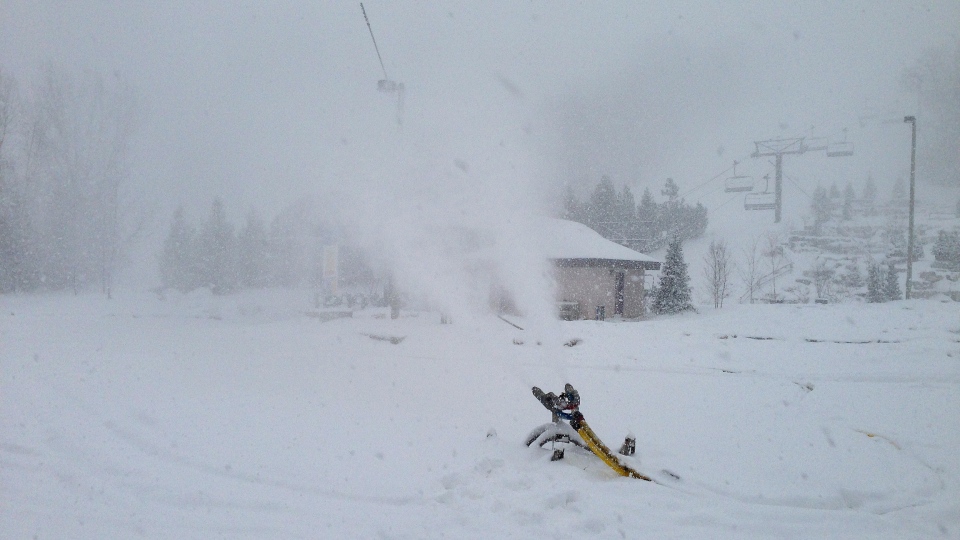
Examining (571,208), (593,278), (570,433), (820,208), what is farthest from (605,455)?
(820,208)

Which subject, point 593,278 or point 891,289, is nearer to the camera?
point 593,278

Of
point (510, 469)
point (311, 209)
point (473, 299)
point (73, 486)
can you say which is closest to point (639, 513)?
point (510, 469)

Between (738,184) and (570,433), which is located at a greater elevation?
(738,184)

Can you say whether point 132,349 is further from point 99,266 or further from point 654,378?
point 99,266

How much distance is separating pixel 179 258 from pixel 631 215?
43.7 m

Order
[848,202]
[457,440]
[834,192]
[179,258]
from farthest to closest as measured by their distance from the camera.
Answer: [834,192] → [848,202] → [179,258] → [457,440]

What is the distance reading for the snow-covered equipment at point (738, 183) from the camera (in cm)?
3064

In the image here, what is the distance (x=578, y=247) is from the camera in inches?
1033

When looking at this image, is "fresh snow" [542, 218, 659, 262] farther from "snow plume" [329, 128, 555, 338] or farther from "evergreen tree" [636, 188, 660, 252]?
"evergreen tree" [636, 188, 660, 252]

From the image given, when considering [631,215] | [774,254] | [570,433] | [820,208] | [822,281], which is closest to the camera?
[570,433]

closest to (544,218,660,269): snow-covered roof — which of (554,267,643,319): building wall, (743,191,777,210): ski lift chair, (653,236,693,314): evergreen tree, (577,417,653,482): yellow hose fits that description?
(554,267,643,319): building wall

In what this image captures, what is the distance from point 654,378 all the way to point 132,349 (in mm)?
12216

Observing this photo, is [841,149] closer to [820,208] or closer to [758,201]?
[758,201]

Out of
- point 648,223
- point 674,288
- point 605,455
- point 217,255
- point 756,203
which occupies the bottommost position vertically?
point 605,455
